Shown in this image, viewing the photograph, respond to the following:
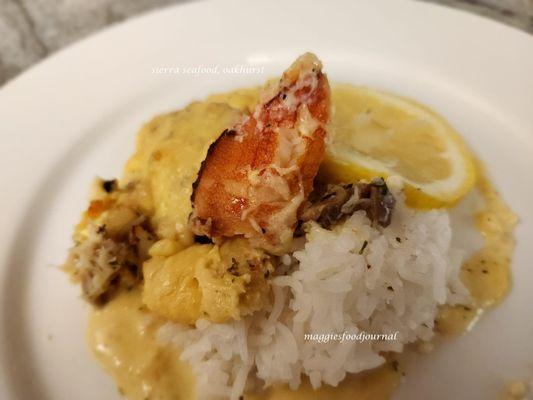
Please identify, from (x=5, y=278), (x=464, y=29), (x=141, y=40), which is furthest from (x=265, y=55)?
(x=5, y=278)

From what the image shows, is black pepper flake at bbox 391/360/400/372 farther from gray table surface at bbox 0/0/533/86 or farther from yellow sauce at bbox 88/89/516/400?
gray table surface at bbox 0/0/533/86

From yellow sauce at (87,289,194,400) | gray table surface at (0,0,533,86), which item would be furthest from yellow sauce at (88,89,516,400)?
gray table surface at (0,0,533,86)

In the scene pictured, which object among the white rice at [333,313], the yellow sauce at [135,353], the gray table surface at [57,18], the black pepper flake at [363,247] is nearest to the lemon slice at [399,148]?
the white rice at [333,313]

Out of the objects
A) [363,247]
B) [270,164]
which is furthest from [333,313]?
[270,164]

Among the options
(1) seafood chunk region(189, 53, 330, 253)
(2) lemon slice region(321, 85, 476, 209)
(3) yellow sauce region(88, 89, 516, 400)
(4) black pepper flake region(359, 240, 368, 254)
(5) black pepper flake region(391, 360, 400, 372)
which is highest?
(1) seafood chunk region(189, 53, 330, 253)

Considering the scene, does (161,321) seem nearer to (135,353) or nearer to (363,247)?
(135,353)

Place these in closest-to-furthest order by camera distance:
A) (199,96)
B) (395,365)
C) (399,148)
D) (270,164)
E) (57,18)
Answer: (270,164)
(395,365)
(399,148)
(199,96)
(57,18)
